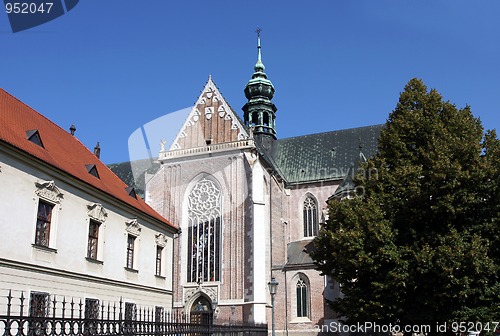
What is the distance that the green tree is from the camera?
15539mm

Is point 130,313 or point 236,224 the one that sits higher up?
point 236,224

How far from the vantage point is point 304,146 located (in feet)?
135

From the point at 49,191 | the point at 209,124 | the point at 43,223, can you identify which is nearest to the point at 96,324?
the point at 43,223

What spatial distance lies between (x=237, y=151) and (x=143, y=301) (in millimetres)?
13411

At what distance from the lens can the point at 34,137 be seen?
18.6m

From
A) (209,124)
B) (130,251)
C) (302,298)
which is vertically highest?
(209,124)

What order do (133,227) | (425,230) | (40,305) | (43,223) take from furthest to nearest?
(133,227) < (43,223) < (425,230) < (40,305)

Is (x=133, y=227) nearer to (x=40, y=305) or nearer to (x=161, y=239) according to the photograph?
(x=161, y=239)

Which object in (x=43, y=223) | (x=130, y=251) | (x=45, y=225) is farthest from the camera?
(x=130, y=251)

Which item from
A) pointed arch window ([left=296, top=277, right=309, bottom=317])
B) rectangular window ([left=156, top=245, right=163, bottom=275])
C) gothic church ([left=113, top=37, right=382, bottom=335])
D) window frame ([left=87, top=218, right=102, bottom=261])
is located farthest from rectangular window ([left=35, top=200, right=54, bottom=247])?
pointed arch window ([left=296, top=277, right=309, bottom=317])

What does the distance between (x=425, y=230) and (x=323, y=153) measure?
75.4 ft

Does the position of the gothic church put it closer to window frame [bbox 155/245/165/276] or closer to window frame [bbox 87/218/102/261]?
window frame [bbox 155/245/165/276]

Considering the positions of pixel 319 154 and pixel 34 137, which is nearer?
pixel 34 137

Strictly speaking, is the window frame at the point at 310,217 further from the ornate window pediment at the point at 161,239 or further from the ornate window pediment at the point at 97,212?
the ornate window pediment at the point at 97,212
